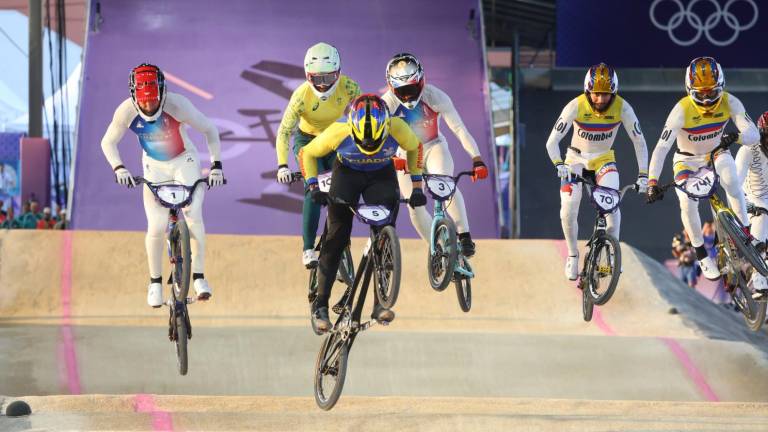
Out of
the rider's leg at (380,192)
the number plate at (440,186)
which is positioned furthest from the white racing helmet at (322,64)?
the rider's leg at (380,192)

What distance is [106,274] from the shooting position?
19.6 metres

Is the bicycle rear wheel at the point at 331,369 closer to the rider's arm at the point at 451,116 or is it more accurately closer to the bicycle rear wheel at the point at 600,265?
the rider's arm at the point at 451,116

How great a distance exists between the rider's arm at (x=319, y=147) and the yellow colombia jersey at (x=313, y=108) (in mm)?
1191

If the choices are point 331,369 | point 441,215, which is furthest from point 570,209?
point 331,369

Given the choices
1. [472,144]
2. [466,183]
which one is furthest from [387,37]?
[472,144]

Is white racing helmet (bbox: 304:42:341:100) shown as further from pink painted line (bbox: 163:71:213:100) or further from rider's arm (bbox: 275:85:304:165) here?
pink painted line (bbox: 163:71:213:100)

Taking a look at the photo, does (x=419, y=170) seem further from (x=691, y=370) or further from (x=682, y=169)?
(x=691, y=370)

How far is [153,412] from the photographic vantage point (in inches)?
546

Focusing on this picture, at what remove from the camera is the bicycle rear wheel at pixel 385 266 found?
418 inches

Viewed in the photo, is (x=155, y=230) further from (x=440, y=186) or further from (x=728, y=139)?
(x=728, y=139)

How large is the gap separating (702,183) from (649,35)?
898cm

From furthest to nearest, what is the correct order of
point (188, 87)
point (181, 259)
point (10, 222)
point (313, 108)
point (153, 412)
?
point (188, 87) < point (10, 222) < point (153, 412) < point (313, 108) < point (181, 259)

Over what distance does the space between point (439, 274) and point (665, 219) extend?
16601 millimetres

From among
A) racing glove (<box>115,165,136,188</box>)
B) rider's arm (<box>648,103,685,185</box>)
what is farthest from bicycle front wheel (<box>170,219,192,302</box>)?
rider's arm (<box>648,103,685,185</box>)
